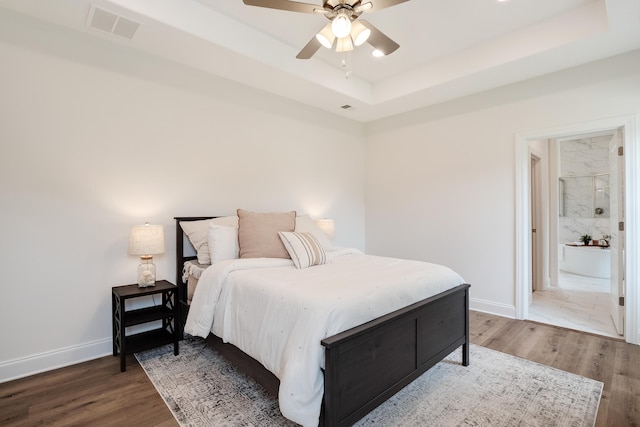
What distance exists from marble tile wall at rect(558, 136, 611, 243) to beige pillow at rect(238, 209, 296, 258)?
7.11 m

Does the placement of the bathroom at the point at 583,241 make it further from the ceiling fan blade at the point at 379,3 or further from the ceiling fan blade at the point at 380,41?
the ceiling fan blade at the point at 379,3

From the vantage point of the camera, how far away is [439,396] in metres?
2.14

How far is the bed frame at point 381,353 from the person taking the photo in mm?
1569

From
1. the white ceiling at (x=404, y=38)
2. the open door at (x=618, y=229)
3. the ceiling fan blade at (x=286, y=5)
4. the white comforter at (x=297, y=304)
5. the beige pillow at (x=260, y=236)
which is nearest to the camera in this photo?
the white comforter at (x=297, y=304)

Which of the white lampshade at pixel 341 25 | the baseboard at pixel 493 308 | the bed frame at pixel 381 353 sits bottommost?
the baseboard at pixel 493 308

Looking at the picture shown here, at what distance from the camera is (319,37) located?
2.34 metres

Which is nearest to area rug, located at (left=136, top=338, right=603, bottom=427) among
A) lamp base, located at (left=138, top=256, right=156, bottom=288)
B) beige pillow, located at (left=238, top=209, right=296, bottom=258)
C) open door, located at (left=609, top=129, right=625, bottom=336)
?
lamp base, located at (left=138, top=256, right=156, bottom=288)

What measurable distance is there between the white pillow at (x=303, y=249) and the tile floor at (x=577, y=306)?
273 cm

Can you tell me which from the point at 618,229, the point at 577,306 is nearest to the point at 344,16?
the point at 618,229

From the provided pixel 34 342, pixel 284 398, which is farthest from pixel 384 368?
pixel 34 342

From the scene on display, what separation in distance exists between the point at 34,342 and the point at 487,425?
3.25m

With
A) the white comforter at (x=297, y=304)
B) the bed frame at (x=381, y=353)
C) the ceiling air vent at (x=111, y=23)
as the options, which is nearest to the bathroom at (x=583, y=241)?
the bed frame at (x=381, y=353)

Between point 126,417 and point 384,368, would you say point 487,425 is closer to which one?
point 384,368

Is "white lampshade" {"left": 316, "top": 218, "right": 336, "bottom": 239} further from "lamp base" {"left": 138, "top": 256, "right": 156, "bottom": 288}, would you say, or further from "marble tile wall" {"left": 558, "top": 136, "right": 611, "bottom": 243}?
"marble tile wall" {"left": 558, "top": 136, "right": 611, "bottom": 243}
